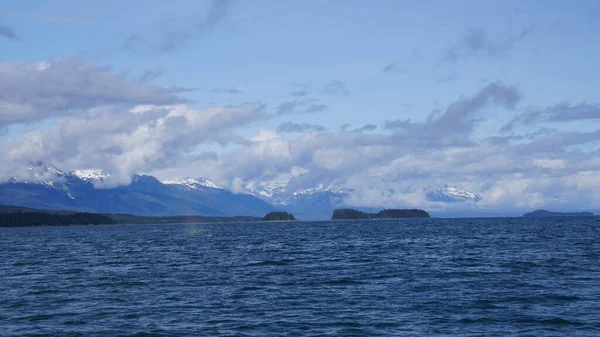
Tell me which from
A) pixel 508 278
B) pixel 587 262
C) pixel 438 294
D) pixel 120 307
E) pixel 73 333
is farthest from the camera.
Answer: pixel 587 262

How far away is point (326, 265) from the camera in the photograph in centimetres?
8025

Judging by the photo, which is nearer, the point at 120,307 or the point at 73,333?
the point at 73,333

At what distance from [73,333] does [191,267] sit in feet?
127

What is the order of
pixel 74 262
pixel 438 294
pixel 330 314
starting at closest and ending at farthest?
pixel 330 314, pixel 438 294, pixel 74 262

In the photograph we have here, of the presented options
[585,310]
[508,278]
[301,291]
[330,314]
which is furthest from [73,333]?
[508,278]

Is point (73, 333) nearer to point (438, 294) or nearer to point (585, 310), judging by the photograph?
point (438, 294)

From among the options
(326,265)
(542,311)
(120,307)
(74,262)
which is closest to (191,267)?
(326,265)

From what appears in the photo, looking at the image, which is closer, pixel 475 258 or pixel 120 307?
pixel 120 307

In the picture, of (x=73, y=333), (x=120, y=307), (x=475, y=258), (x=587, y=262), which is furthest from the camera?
(x=475, y=258)

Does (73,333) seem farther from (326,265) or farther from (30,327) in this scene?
(326,265)

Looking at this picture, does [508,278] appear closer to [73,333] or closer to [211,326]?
[211,326]

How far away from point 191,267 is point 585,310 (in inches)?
1907

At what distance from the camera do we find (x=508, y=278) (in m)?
64.0

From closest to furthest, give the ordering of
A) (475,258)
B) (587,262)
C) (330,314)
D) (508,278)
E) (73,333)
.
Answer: (73,333), (330,314), (508,278), (587,262), (475,258)
